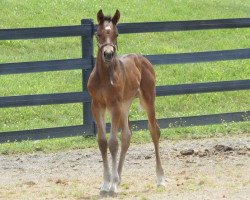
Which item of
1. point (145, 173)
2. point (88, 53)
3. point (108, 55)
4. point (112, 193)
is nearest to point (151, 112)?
point (145, 173)

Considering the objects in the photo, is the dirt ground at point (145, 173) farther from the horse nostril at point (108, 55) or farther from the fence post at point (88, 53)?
the horse nostril at point (108, 55)

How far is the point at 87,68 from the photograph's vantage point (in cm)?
1289

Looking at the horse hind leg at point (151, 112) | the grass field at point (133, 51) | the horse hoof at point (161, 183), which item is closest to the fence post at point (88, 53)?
the grass field at point (133, 51)

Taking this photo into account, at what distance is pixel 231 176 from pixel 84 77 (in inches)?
137

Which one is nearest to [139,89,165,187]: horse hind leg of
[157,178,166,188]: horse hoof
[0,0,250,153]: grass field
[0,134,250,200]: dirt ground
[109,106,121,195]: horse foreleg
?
[157,178,166,188]: horse hoof

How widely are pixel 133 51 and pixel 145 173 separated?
9.77 metres

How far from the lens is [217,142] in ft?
42.2

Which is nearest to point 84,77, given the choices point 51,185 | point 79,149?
point 79,149

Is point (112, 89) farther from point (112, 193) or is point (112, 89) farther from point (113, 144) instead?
point (112, 193)

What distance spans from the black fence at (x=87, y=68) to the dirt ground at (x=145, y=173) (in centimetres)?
62

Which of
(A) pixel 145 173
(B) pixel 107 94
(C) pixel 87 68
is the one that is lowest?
(A) pixel 145 173

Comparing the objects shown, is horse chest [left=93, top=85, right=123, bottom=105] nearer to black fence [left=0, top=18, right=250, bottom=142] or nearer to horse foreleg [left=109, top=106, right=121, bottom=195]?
horse foreleg [left=109, top=106, right=121, bottom=195]

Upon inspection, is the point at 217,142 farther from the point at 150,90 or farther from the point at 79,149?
the point at 150,90

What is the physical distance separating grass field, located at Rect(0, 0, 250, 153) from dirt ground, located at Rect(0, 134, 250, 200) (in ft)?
2.10
